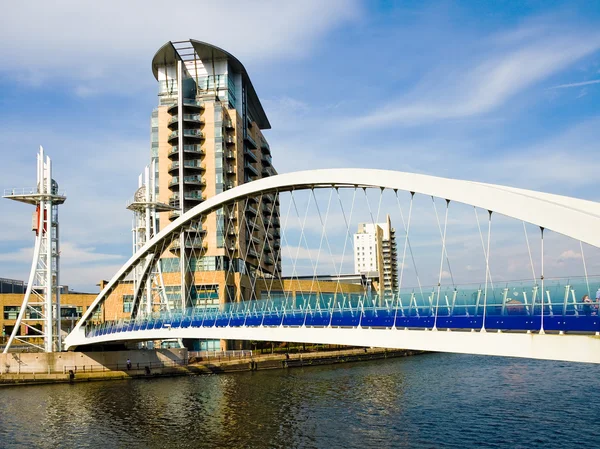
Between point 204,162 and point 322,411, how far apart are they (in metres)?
41.3

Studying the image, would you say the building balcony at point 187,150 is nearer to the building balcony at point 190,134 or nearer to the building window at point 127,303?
the building balcony at point 190,134

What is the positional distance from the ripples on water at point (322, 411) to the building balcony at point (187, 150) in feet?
92.4

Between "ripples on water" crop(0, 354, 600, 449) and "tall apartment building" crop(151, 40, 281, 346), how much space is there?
17646 mm

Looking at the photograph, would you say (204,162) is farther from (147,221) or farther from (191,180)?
(147,221)

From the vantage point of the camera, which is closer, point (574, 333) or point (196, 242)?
point (574, 333)

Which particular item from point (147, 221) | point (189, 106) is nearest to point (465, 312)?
point (147, 221)

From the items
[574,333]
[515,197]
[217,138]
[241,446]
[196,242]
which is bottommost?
[241,446]

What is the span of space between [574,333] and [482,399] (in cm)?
1800

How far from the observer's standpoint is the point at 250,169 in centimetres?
7531

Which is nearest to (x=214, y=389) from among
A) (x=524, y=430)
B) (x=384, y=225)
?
(x=524, y=430)

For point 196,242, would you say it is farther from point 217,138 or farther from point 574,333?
point 574,333

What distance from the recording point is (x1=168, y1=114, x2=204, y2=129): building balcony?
68438 mm

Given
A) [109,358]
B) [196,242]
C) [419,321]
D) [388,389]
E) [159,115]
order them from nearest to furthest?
[419,321] → [388,389] → [109,358] → [196,242] → [159,115]

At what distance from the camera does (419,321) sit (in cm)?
2184
